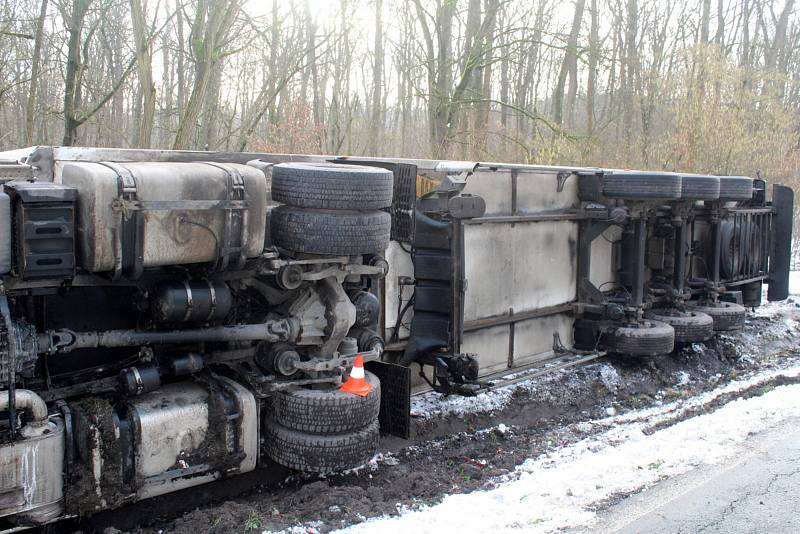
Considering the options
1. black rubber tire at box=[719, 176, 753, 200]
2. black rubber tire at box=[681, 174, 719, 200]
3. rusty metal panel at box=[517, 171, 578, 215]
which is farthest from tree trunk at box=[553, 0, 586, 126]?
rusty metal panel at box=[517, 171, 578, 215]

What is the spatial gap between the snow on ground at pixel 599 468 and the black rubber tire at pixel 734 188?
110 inches

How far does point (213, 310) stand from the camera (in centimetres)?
448

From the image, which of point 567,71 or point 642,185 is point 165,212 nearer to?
point 642,185

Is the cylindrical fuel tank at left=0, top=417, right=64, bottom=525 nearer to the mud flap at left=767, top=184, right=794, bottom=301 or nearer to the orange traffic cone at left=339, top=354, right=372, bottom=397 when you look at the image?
the orange traffic cone at left=339, top=354, right=372, bottom=397

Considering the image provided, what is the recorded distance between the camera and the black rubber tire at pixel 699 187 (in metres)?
8.38

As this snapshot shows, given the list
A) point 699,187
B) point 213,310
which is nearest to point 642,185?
point 699,187

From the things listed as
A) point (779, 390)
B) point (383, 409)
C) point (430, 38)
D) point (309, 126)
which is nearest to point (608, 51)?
point (430, 38)

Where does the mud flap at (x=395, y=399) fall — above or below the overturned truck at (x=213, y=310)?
below

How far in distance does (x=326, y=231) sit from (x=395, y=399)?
63.5 inches

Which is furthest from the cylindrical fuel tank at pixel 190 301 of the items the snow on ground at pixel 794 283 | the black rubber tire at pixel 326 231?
the snow on ground at pixel 794 283

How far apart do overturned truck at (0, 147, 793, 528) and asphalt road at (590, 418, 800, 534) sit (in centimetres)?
172

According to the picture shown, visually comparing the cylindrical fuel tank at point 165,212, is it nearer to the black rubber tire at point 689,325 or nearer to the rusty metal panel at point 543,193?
the rusty metal panel at point 543,193

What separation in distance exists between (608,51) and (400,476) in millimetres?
12764

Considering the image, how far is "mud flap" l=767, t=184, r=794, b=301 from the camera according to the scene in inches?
432
